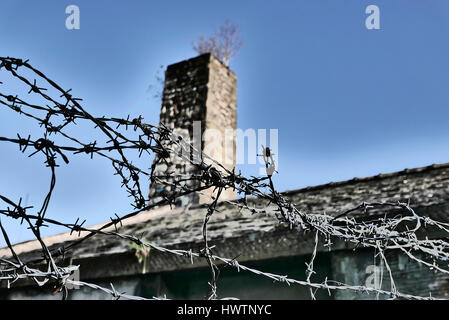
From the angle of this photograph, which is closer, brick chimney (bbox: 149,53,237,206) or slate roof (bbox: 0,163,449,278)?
slate roof (bbox: 0,163,449,278)

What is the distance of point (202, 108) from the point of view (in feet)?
27.2

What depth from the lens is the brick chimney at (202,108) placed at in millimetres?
8062

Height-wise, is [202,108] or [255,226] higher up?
[202,108]

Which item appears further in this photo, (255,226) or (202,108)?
(202,108)

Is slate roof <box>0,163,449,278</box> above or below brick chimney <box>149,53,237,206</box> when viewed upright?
below

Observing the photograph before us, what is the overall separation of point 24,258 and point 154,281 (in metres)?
2.03

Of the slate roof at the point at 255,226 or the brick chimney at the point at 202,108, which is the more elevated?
the brick chimney at the point at 202,108

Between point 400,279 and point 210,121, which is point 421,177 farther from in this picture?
point 210,121

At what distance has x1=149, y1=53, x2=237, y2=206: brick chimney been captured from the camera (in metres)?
8.06

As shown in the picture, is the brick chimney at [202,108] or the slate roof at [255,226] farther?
the brick chimney at [202,108]

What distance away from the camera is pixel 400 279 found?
3.92 metres

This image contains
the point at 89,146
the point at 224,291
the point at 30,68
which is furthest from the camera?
the point at 224,291

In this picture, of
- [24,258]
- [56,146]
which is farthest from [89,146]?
[24,258]

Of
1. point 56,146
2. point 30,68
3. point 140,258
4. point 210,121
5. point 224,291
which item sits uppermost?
point 210,121
